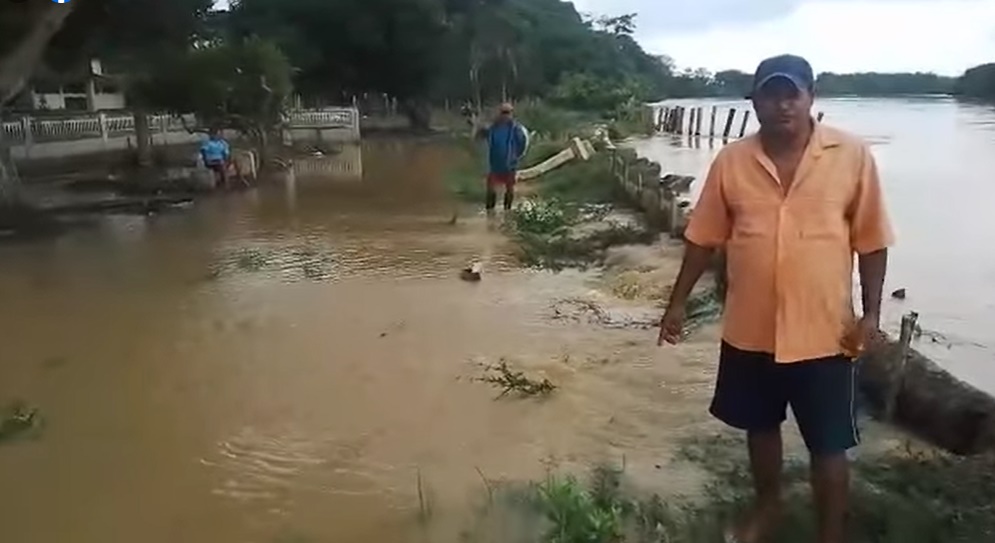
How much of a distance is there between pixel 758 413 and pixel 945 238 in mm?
14134

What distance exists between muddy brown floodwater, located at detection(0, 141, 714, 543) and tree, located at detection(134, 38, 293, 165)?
12.6 metres

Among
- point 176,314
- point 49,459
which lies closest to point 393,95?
point 176,314

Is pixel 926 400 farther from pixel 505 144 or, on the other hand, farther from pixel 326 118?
pixel 326 118

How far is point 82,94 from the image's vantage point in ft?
122

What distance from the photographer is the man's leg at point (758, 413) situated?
133 inches

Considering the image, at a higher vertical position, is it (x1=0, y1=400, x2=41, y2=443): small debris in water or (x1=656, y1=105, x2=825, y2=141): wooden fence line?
(x1=0, y1=400, x2=41, y2=443): small debris in water

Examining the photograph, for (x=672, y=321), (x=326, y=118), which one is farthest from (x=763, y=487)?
(x=326, y=118)

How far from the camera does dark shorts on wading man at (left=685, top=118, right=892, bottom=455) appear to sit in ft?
10.3

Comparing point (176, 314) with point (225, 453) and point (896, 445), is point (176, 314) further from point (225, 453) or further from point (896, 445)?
point (896, 445)

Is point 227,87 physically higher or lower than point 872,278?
higher

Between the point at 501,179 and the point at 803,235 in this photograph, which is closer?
the point at 803,235

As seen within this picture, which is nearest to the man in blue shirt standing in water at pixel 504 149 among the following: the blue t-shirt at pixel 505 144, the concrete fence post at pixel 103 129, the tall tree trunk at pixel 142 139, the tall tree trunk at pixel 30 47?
the blue t-shirt at pixel 505 144

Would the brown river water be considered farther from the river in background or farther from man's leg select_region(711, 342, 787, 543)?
man's leg select_region(711, 342, 787, 543)

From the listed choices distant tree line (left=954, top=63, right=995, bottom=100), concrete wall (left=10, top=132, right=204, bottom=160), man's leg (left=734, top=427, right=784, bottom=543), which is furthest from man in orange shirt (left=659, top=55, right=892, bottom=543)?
distant tree line (left=954, top=63, right=995, bottom=100)
